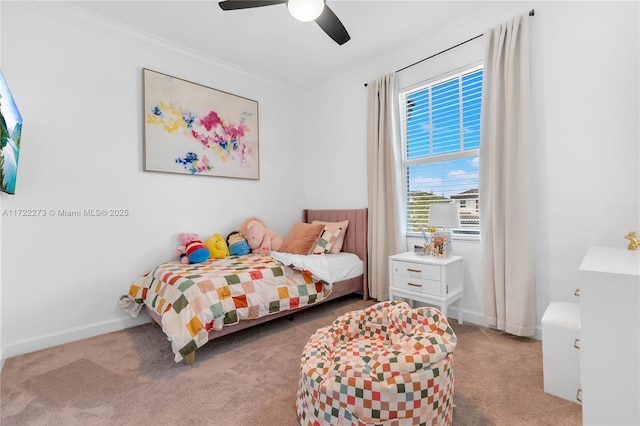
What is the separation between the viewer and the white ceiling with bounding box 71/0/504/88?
7.93 feet

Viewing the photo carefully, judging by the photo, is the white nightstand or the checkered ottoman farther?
the white nightstand

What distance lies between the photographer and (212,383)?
68.9 inches

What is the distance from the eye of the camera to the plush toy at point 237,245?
10.4ft

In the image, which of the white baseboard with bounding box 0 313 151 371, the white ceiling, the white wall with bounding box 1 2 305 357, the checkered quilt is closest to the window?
the white ceiling

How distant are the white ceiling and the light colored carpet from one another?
270 centimetres

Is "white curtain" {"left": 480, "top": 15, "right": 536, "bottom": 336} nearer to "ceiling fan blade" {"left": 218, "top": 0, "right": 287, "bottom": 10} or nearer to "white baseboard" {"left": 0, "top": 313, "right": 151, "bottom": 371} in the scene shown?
"ceiling fan blade" {"left": 218, "top": 0, "right": 287, "bottom": 10}

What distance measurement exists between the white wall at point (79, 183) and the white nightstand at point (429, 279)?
2087 millimetres

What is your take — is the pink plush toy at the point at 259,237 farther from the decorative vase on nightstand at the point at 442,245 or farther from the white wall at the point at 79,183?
the decorative vase on nightstand at the point at 442,245

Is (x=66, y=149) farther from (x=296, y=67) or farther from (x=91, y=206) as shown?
(x=296, y=67)

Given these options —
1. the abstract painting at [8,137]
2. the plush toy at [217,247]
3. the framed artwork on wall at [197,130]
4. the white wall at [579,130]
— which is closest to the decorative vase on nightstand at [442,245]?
the white wall at [579,130]

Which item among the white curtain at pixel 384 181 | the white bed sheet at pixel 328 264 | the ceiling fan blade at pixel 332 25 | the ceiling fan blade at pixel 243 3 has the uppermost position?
the ceiling fan blade at pixel 243 3

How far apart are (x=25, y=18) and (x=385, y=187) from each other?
3.30 m

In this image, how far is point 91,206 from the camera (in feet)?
8.26

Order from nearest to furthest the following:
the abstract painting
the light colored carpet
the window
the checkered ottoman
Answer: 1. the checkered ottoman
2. the light colored carpet
3. the abstract painting
4. the window
